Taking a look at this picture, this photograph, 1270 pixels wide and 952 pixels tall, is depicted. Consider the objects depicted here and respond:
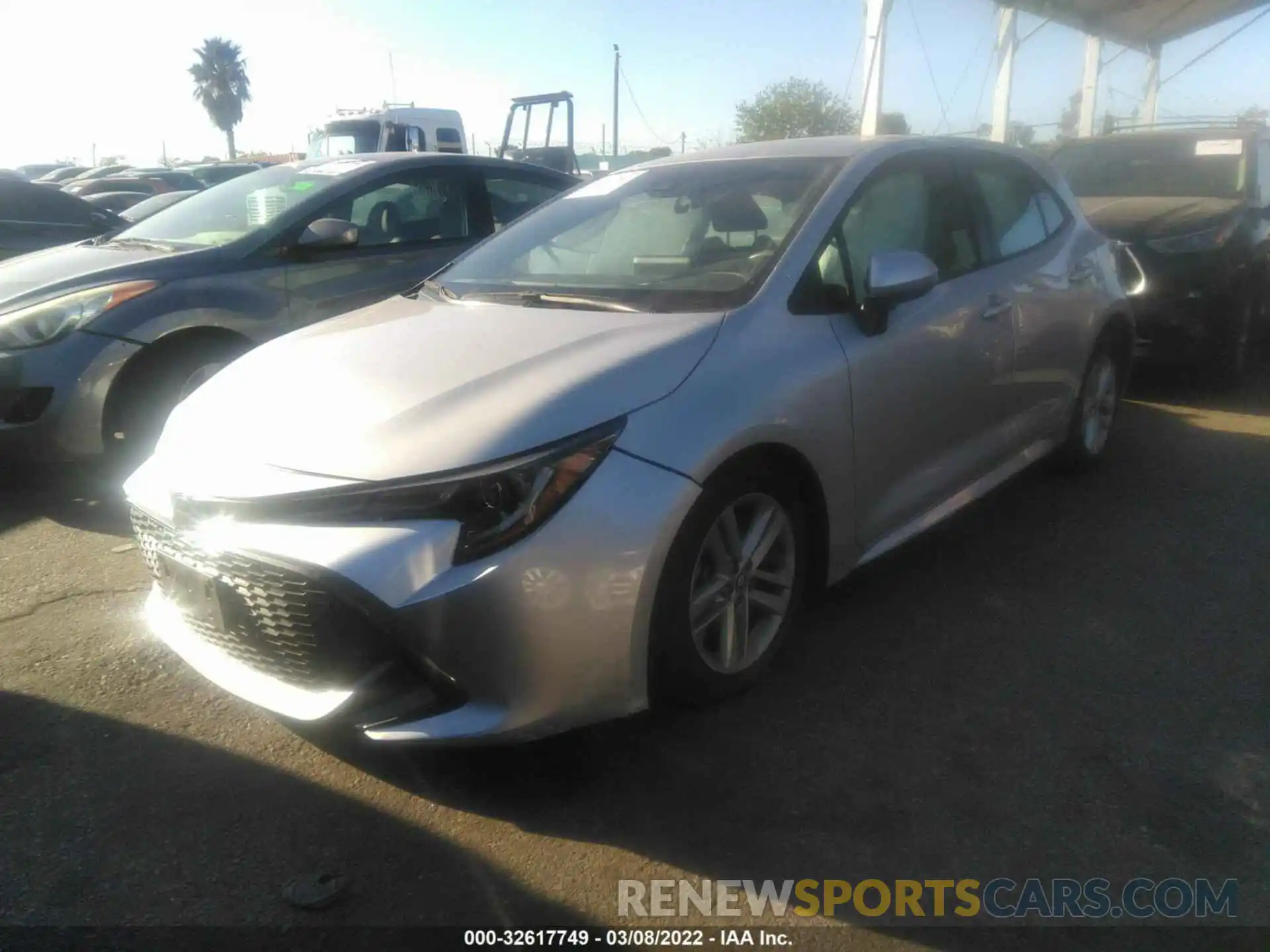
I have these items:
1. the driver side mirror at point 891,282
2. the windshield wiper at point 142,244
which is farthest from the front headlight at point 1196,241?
the windshield wiper at point 142,244

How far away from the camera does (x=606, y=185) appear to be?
162 inches

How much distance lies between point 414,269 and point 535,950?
13.8ft

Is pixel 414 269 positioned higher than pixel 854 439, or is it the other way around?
pixel 414 269

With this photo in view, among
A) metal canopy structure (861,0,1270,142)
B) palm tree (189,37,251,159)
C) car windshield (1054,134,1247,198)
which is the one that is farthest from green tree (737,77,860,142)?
palm tree (189,37,251,159)

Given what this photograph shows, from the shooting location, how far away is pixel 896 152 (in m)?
3.68

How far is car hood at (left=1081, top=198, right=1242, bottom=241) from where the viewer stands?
21.4 feet

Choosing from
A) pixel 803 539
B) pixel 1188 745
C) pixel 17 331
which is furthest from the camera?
pixel 17 331

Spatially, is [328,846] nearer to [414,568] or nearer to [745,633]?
[414,568]

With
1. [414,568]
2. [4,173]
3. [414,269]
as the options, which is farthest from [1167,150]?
[4,173]

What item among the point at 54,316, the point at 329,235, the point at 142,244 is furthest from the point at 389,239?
the point at 54,316

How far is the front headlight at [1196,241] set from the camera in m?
6.42

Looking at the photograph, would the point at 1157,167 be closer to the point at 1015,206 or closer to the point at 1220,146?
the point at 1220,146

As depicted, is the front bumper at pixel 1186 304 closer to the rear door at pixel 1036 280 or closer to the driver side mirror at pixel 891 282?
the rear door at pixel 1036 280

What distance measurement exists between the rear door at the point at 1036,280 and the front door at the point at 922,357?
129 mm
